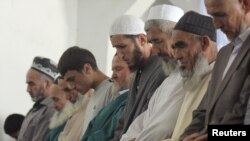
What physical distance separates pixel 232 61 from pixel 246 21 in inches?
6.7

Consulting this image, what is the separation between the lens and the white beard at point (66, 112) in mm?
3930

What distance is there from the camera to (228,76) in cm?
232

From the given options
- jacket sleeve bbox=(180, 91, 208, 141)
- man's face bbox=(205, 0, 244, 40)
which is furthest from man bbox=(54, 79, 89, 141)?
man's face bbox=(205, 0, 244, 40)

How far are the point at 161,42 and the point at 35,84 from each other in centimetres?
211

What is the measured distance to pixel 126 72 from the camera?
3.62 metres

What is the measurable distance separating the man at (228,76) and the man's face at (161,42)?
0.60 metres

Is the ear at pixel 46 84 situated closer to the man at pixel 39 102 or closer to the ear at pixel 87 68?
the man at pixel 39 102

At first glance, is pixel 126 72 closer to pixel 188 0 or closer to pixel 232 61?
pixel 232 61

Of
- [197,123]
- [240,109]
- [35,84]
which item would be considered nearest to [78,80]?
[35,84]

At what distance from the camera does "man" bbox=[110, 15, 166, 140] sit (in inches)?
125

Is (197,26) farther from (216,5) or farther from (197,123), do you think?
(197,123)

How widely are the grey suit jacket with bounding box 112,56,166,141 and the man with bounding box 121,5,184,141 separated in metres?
0.10

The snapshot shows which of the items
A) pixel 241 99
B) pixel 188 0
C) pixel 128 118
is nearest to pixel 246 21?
pixel 241 99

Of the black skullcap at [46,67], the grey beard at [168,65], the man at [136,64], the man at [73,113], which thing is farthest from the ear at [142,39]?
the black skullcap at [46,67]
